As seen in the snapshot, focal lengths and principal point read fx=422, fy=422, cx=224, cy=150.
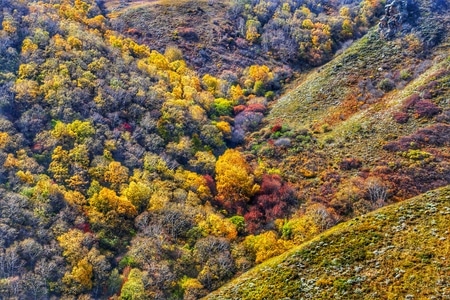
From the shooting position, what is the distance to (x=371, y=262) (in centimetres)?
4038

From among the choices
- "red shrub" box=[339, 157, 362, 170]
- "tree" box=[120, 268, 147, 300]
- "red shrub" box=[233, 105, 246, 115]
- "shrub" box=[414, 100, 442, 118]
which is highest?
"shrub" box=[414, 100, 442, 118]

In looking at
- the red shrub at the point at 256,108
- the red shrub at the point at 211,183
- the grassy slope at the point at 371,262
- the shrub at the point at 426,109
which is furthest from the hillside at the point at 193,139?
the grassy slope at the point at 371,262

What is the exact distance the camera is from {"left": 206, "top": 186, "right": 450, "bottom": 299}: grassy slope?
3728 cm

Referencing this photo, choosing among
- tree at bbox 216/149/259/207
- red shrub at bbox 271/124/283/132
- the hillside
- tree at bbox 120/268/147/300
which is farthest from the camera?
red shrub at bbox 271/124/283/132

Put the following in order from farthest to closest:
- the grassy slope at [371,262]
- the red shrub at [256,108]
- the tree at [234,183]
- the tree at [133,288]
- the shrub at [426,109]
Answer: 1. the red shrub at [256,108]
2. the shrub at [426,109]
3. the tree at [234,183]
4. the tree at [133,288]
5. the grassy slope at [371,262]

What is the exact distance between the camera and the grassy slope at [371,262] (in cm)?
3728

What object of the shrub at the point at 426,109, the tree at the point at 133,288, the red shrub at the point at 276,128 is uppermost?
the shrub at the point at 426,109

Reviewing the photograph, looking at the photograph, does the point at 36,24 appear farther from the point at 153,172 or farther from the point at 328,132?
the point at 328,132

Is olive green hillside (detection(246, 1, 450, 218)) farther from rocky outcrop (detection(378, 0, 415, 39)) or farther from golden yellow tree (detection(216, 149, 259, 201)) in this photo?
golden yellow tree (detection(216, 149, 259, 201))

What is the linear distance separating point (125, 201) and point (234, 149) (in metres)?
25.2

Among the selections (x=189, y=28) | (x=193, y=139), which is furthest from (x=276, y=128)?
(x=189, y=28)

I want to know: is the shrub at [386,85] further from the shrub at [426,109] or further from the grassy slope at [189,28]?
the grassy slope at [189,28]

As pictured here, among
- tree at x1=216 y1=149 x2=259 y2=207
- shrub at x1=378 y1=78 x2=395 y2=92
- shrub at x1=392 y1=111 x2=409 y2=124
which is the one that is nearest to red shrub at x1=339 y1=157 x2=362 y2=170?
shrub at x1=392 y1=111 x2=409 y2=124

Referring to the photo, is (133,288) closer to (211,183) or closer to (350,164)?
(211,183)
